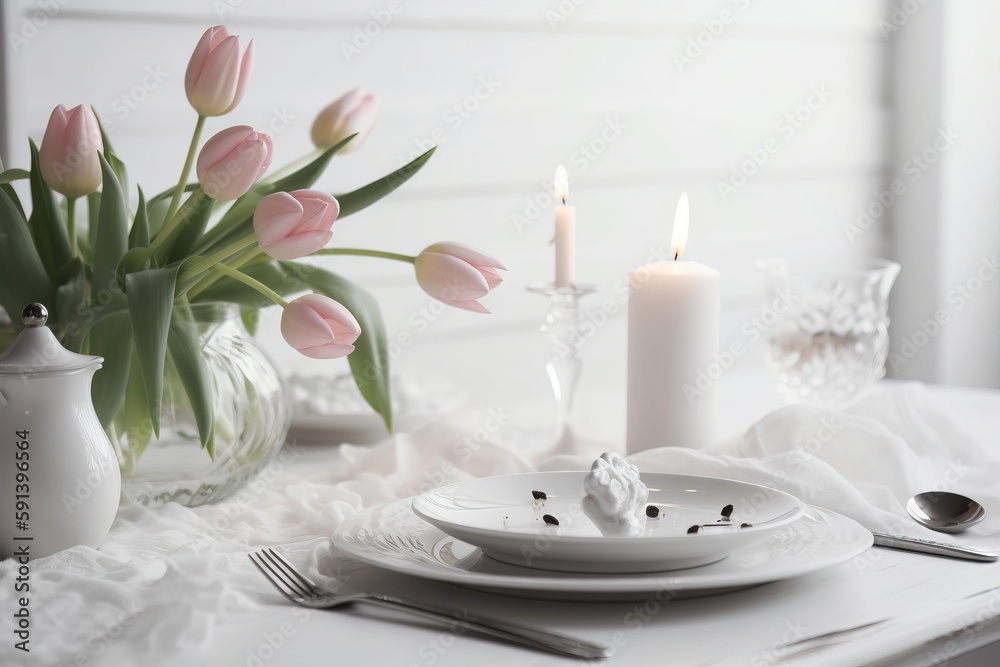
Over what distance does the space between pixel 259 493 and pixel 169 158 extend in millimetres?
692

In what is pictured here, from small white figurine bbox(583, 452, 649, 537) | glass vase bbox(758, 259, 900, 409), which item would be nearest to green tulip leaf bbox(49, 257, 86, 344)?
small white figurine bbox(583, 452, 649, 537)

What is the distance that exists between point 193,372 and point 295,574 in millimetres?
181

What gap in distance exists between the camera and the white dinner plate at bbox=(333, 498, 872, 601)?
1.83 feet

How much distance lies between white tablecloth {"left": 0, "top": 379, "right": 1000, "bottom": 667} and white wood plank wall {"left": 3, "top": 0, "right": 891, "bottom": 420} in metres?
0.66

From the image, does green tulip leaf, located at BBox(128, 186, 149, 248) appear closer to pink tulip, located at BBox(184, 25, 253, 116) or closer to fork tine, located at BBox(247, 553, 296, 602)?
pink tulip, located at BBox(184, 25, 253, 116)

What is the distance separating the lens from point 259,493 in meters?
0.92

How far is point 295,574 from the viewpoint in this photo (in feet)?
2.09

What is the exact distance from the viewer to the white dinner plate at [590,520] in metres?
0.57

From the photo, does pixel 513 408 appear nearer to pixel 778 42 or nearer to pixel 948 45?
pixel 778 42

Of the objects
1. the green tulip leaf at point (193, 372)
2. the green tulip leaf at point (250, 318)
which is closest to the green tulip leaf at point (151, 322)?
the green tulip leaf at point (193, 372)

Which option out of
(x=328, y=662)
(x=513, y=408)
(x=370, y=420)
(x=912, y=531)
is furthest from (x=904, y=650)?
(x=513, y=408)

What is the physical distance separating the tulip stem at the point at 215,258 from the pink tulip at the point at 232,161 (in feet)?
0.12

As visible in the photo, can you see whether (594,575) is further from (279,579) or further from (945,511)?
(945,511)

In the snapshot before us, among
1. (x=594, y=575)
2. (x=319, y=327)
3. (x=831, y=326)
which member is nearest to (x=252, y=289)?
(x=319, y=327)
